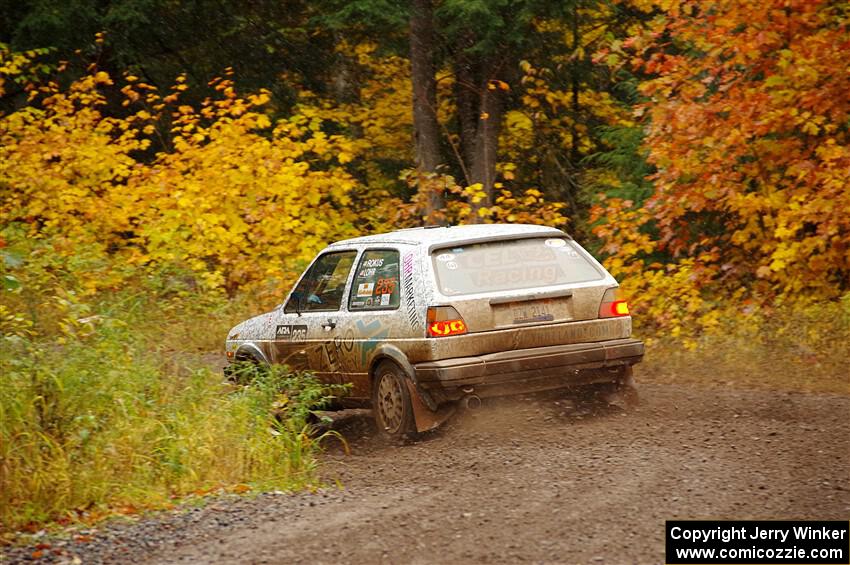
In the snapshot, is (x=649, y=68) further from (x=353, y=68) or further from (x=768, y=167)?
(x=353, y=68)

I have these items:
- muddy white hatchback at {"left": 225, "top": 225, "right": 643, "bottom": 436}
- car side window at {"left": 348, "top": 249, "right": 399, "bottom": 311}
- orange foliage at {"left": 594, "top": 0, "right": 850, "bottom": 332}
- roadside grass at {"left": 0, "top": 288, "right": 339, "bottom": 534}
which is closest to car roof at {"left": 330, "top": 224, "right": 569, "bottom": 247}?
muddy white hatchback at {"left": 225, "top": 225, "right": 643, "bottom": 436}

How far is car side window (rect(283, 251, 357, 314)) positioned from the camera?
10.6 metres

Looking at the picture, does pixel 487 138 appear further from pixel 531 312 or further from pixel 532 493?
pixel 532 493

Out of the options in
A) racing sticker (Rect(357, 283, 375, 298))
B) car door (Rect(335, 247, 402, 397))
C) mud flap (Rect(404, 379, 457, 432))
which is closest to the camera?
mud flap (Rect(404, 379, 457, 432))

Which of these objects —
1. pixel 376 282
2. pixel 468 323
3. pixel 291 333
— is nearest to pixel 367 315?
pixel 376 282

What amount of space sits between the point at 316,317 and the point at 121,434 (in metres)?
3.06

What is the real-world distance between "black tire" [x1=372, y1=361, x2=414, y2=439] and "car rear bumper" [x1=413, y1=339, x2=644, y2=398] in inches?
12.1

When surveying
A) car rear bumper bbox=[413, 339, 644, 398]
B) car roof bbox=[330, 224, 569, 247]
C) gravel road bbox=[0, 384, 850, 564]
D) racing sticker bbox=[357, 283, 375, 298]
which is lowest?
gravel road bbox=[0, 384, 850, 564]

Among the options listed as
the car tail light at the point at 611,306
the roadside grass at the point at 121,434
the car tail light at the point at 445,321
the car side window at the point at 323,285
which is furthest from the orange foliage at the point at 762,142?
the roadside grass at the point at 121,434

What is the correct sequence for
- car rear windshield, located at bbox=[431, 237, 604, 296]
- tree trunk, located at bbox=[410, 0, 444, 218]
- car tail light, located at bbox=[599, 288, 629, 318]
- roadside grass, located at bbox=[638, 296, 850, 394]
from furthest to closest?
tree trunk, located at bbox=[410, 0, 444, 218] → roadside grass, located at bbox=[638, 296, 850, 394] → car tail light, located at bbox=[599, 288, 629, 318] → car rear windshield, located at bbox=[431, 237, 604, 296]

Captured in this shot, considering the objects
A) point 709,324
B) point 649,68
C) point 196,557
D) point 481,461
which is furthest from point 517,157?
point 196,557

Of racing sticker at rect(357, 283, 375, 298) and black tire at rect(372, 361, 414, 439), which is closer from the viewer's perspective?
black tire at rect(372, 361, 414, 439)

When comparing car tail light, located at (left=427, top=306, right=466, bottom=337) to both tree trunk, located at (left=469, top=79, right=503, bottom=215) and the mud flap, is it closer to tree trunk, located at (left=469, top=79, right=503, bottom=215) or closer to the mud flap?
the mud flap

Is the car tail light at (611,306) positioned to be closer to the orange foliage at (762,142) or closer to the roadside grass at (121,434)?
the roadside grass at (121,434)
